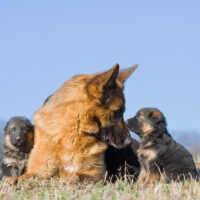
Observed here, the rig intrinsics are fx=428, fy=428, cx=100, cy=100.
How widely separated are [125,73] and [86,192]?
2737mm

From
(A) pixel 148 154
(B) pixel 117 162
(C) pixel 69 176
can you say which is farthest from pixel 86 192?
(A) pixel 148 154

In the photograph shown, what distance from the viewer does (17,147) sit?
28.1ft

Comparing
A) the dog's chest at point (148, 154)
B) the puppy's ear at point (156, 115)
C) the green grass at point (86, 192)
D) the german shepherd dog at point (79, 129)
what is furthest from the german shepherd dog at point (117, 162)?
the puppy's ear at point (156, 115)

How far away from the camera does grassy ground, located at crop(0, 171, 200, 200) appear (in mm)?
4949

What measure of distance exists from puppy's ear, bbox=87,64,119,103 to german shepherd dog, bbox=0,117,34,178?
2436 mm

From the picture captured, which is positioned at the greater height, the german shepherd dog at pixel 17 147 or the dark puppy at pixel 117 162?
the german shepherd dog at pixel 17 147

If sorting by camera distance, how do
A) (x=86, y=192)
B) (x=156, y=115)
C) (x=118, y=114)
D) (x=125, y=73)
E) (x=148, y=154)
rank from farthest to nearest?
(x=156, y=115) < (x=148, y=154) < (x=125, y=73) < (x=118, y=114) < (x=86, y=192)

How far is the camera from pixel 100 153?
6.82m

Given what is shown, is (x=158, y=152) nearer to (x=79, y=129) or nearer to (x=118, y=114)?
(x=118, y=114)

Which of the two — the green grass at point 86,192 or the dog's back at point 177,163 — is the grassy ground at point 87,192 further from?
the dog's back at point 177,163

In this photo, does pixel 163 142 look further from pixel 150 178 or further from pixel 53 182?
pixel 53 182

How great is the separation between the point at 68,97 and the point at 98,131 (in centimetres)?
70

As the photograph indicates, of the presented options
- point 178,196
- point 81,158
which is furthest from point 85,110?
point 178,196

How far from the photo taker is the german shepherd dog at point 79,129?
651 centimetres
